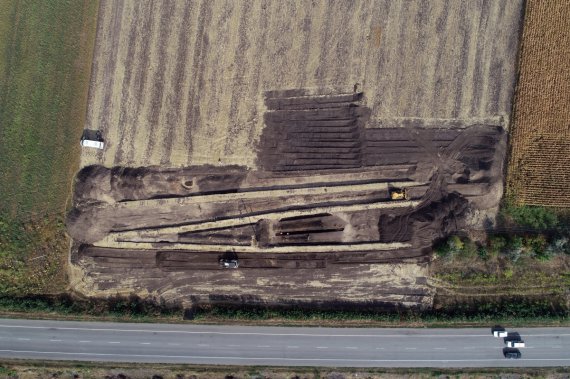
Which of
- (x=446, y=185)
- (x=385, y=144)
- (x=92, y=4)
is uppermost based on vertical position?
(x=92, y=4)

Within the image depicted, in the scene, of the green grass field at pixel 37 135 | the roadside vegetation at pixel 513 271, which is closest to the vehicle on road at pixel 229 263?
the green grass field at pixel 37 135

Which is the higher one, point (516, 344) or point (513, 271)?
point (513, 271)

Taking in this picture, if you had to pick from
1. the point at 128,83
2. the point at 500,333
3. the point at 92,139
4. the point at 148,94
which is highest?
the point at 128,83

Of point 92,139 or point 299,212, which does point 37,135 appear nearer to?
A: point 92,139

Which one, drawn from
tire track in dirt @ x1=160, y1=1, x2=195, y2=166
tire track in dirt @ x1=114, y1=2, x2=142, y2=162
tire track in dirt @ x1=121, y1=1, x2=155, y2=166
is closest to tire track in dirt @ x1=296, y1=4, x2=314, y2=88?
tire track in dirt @ x1=160, y1=1, x2=195, y2=166

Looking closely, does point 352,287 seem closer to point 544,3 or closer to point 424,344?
point 424,344

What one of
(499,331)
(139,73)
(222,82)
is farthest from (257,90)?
(499,331)

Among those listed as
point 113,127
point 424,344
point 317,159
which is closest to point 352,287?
point 424,344
